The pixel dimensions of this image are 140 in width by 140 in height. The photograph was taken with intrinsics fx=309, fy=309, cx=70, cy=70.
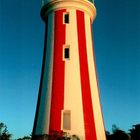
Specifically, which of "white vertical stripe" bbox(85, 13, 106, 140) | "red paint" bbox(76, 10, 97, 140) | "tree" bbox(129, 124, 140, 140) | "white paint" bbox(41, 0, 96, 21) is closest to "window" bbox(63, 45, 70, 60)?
"red paint" bbox(76, 10, 97, 140)

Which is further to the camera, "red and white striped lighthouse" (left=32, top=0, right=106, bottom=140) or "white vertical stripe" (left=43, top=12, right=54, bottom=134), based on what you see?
"white vertical stripe" (left=43, top=12, right=54, bottom=134)

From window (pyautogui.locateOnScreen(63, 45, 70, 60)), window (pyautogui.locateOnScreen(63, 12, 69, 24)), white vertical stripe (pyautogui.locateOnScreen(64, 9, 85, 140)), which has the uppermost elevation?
window (pyautogui.locateOnScreen(63, 12, 69, 24))

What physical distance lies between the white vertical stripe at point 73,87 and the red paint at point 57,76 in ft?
0.93

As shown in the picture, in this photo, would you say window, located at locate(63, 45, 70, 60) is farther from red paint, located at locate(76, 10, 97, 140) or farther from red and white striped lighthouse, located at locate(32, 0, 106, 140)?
red paint, located at locate(76, 10, 97, 140)

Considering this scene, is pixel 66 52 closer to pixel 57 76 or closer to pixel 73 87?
pixel 57 76

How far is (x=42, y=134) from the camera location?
16516mm

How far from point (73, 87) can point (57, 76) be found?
117cm

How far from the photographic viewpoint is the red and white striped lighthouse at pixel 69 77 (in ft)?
55.0

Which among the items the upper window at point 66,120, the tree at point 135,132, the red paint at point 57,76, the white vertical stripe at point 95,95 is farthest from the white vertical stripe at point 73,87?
the tree at point 135,132

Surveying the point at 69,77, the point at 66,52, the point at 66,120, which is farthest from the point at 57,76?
the point at 66,120

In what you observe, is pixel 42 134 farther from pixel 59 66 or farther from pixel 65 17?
pixel 65 17

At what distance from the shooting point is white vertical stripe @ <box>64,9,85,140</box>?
16.6 m

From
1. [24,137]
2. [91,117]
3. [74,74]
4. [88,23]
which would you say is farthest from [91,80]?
[24,137]

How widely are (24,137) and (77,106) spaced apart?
3534mm
